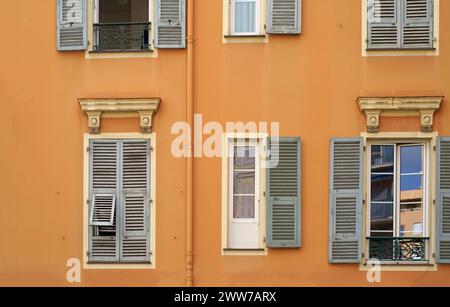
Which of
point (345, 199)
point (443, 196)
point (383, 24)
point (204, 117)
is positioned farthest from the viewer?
point (204, 117)

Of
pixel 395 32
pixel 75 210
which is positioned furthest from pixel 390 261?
pixel 75 210

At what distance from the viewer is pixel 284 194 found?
16234 millimetres

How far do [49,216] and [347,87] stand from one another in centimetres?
447

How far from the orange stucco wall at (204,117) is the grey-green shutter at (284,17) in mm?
134

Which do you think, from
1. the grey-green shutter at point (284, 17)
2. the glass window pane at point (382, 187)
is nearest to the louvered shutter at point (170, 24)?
the grey-green shutter at point (284, 17)

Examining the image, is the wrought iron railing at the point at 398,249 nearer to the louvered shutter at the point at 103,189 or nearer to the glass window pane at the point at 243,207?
the glass window pane at the point at 243,207

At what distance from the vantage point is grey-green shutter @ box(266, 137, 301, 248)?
16203 mm

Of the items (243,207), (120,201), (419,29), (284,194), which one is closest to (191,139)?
(243,207)

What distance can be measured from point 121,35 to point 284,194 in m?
3.19

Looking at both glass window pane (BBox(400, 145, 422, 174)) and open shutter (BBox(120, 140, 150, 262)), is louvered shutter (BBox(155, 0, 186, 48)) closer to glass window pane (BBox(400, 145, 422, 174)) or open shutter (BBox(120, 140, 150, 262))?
open shutter (BBox(120, 140, 150, 262))

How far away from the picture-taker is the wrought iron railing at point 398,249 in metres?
16.2

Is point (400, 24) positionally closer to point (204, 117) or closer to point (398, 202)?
point (398, 202)

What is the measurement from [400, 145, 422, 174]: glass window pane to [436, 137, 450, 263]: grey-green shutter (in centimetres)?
32

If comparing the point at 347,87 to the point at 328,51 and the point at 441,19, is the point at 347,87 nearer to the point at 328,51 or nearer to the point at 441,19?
the point at 328,51
